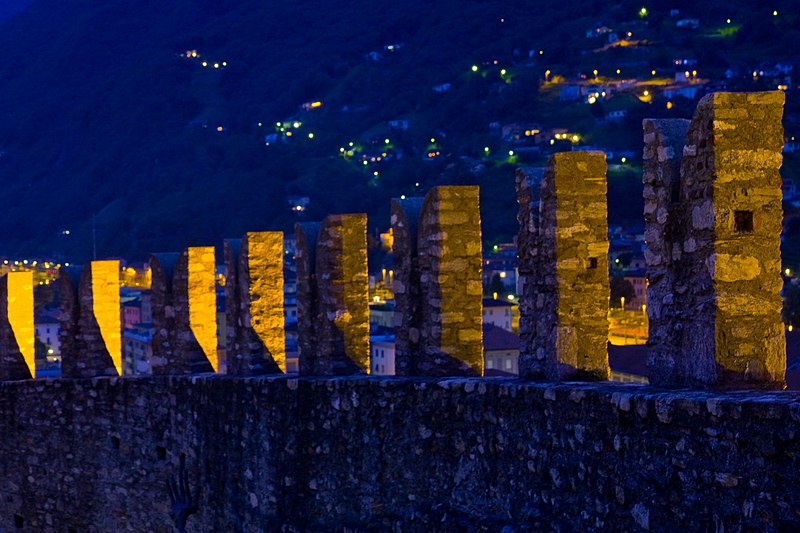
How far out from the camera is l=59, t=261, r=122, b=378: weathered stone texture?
1930cm

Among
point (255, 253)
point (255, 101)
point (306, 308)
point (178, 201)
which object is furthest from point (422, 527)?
point (255, 101)

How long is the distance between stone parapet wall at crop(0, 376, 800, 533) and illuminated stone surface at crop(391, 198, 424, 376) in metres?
0.47

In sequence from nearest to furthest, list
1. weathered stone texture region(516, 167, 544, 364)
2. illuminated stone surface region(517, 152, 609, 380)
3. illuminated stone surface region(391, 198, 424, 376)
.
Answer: illuminated stone surface region(517, 152, 609, 380), weathered stone texture region(516, 167, 544, 364), illuminated stone surface region(391, 198, 424, 376)

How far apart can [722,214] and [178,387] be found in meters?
8.89

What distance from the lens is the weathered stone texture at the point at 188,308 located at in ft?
55.8

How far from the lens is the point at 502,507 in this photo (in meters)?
9.77

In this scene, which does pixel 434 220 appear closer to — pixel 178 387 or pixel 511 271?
pixel 178 387

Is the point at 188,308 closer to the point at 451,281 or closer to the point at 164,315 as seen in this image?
the point at 164,315

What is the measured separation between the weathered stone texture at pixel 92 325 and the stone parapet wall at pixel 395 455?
1.99ft

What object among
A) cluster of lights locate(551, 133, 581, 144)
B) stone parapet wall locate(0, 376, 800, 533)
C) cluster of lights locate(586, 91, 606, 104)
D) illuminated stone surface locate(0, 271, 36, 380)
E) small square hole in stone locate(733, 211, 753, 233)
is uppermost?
cluster of lights locate(586, 91, 606, 104)

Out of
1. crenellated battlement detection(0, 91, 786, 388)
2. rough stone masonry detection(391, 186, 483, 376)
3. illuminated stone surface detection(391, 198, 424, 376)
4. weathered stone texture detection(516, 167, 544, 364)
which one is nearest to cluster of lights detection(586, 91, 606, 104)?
crenellated battlement detection(0, 91, 786, 388)

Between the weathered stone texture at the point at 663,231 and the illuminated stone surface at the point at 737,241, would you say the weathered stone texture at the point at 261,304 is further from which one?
the illuminated stone surface at the point at 737,241

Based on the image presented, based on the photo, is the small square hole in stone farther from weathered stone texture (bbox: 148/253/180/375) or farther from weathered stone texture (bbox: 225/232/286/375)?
weathered stone texture (bbox: 148/253/180/375)

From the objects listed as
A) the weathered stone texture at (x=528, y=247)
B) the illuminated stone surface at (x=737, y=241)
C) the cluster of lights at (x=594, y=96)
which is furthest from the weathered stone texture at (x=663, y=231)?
the cluster of lights at (x=594, y=96)
